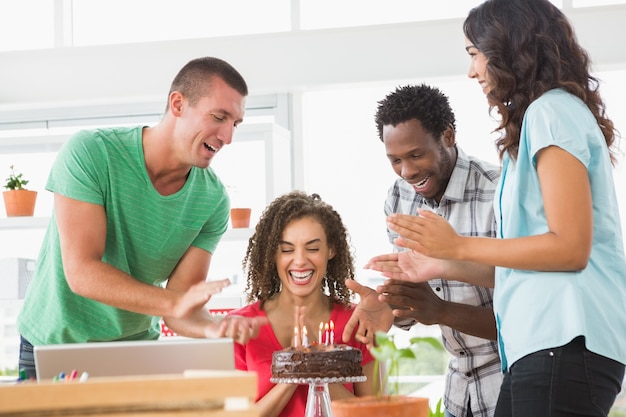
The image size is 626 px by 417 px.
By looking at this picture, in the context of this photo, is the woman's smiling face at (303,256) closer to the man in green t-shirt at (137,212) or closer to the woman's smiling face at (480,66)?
the man in green t-shirt at (137,212)

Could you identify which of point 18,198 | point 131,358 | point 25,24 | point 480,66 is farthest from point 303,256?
point 25,24

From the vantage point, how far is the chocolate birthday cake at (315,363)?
1756 millimetres

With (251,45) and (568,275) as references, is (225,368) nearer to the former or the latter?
(568,275)

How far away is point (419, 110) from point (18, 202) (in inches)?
90.2

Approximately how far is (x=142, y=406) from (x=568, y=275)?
96 centimetres

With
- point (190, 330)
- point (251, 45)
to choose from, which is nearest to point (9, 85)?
point (251, 45)

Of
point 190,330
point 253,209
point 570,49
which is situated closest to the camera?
point 570,49

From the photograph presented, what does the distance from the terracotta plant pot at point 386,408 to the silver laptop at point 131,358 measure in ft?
0.88

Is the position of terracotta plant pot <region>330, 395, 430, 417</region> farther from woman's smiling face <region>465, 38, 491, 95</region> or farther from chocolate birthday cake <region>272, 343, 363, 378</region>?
woman's smiling face <region>465, 38, 491, 95</region>

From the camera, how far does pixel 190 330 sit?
2.22m

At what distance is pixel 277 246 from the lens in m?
2.64

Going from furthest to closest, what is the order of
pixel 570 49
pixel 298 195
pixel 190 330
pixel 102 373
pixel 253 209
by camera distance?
pixel 253 209, pixel 298 195, pixel 190 330, pixel 570 49, pixel 102 373

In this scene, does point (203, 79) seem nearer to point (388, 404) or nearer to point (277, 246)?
point (277, 246)

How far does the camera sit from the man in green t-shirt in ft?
7.25
